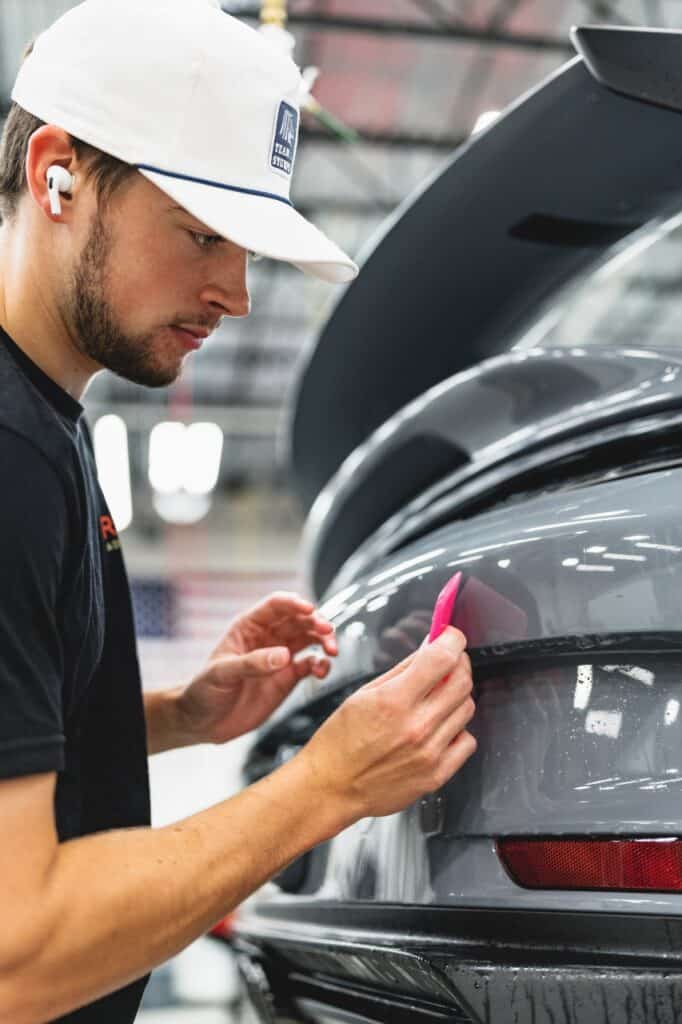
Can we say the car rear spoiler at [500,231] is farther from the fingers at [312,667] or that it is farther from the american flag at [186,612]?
the american flag at [186,612]

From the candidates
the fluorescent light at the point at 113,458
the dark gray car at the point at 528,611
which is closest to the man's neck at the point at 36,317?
the dark gray car at the point at 528,611

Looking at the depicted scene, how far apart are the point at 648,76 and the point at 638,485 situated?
1.54 ft

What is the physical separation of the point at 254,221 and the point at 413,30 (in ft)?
25.4

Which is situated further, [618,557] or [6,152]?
[6,152]

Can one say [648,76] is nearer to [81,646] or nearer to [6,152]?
[6,152]

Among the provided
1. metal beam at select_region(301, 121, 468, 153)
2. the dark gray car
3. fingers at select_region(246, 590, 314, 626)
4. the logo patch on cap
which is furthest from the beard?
metal beam at select_region(301, 121, 468, 153)

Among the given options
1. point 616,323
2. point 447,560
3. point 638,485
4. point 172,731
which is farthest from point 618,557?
point 616,323

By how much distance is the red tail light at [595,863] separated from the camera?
107 centimetres

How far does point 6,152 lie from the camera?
4.53 ft

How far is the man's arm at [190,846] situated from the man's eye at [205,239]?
1.61 feet

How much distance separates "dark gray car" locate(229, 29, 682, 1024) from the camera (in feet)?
3.58

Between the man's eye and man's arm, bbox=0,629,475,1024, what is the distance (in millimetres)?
491

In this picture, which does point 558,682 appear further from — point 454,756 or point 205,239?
point 205,239

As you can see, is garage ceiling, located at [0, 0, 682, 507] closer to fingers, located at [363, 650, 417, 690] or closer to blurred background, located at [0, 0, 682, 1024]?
blurred background, located at [0, 0, 682, 1024]
